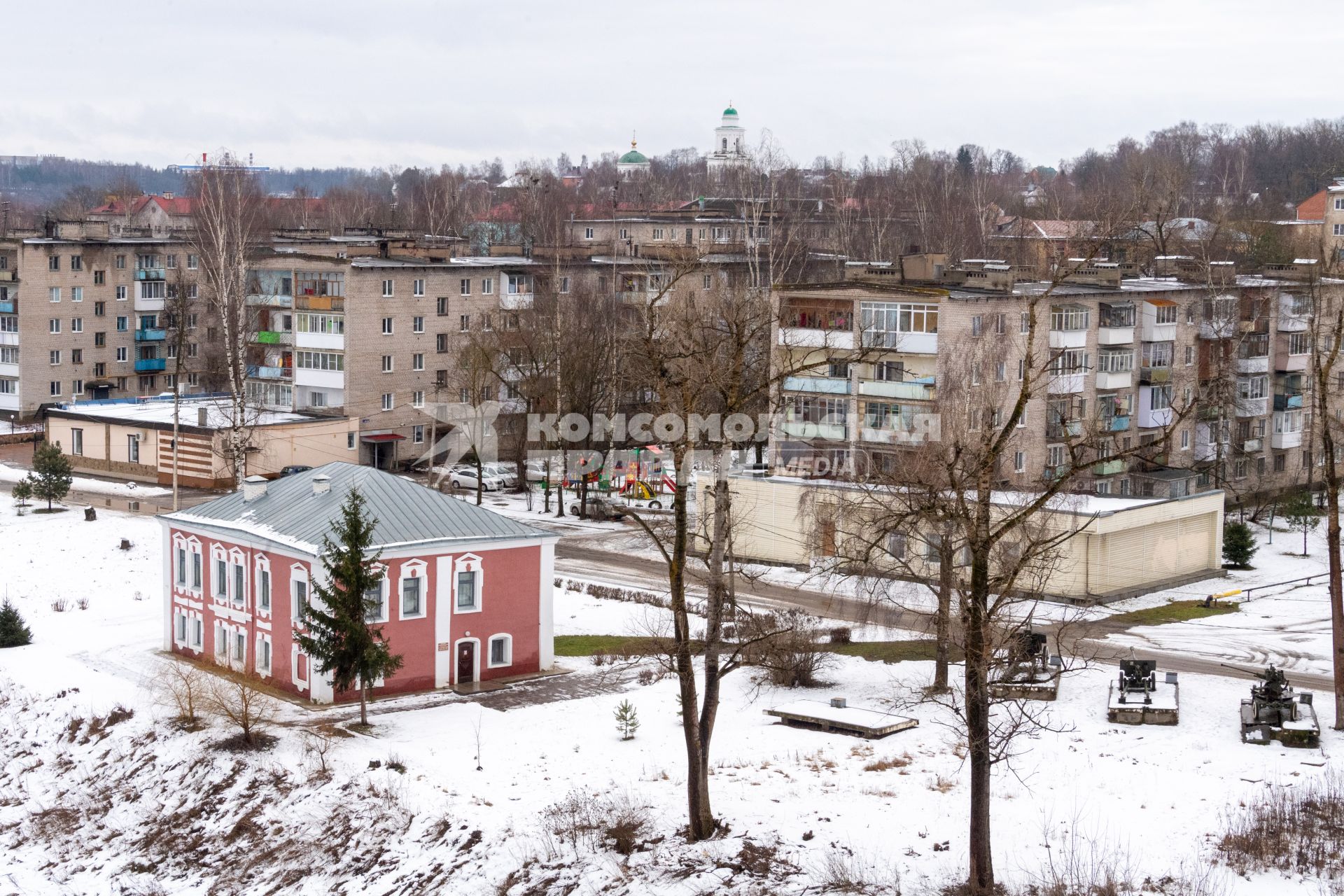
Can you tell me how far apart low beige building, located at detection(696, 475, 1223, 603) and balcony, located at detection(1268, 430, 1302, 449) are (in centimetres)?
1475

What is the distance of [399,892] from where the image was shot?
23.4m

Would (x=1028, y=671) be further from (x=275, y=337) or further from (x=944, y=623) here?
(x=275, y=337)

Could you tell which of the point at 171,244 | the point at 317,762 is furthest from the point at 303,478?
the point at 171,244

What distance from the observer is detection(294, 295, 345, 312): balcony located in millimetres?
60656

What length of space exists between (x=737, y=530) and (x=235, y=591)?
1406 cm

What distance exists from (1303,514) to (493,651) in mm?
27501

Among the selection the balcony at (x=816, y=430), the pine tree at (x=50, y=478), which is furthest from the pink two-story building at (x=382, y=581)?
the pine tree at (x=50, y=478)

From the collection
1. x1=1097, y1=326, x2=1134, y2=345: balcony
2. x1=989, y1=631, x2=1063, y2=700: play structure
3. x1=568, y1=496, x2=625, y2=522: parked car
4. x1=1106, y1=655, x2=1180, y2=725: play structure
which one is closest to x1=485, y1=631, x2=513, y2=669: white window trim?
x1=989, y1=631, x2=1063, y2=700: play structure

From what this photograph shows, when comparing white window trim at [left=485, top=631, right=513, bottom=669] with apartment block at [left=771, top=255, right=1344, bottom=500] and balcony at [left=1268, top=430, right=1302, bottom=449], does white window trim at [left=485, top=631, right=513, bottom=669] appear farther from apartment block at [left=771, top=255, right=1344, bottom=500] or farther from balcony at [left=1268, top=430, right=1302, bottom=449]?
balcony at [left=1268, top=430, right=1302, bottom=449]

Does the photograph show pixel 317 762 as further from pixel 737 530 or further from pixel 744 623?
pixel 737 530

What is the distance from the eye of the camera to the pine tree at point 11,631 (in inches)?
1393

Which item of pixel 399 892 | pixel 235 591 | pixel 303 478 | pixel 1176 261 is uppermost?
pixel 1176 261

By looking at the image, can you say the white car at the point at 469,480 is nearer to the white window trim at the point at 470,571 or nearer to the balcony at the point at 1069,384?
the balcony at the point at 1069,384

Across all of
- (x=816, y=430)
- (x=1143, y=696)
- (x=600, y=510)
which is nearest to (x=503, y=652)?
(x=1143, y=696)
